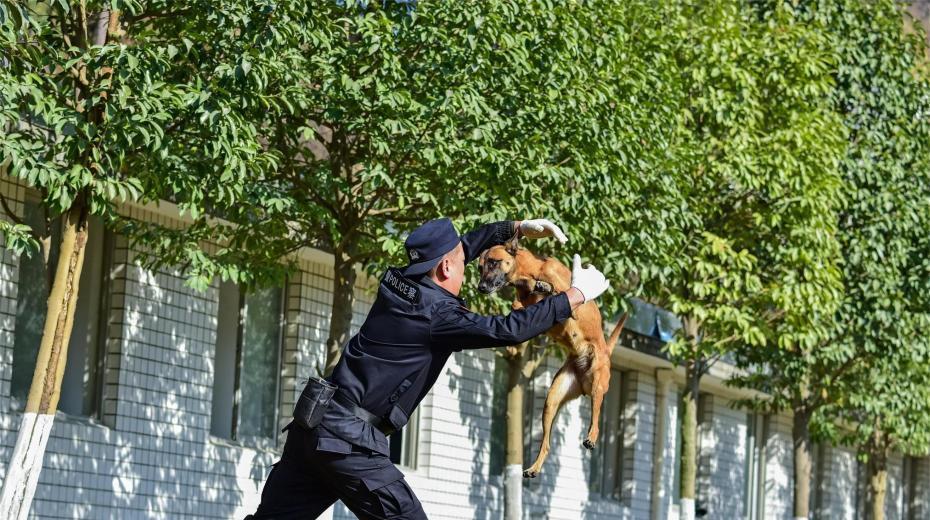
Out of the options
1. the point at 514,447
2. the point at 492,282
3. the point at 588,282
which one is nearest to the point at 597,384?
the point at 492,282

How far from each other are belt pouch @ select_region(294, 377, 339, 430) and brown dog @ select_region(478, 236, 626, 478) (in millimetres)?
985

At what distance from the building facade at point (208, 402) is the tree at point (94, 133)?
3.29 m

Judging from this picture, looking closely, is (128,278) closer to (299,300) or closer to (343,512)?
(299,300)

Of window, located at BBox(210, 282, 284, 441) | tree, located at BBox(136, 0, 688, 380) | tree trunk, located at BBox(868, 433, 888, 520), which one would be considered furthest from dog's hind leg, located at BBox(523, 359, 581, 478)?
tree trunk, located at BBox(868, 433, 888, 520)

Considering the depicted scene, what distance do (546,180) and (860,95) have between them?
39.7 ft

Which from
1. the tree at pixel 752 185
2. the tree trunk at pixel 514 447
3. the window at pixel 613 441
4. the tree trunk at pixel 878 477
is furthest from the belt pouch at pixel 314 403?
the tree trunk at pixel 878 477

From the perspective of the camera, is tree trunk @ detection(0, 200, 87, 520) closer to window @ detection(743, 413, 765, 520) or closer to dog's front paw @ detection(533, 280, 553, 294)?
dog's front paw @ detection(533, 280, 553, 294)

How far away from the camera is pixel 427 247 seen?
777 centimetres

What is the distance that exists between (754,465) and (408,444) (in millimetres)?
15808

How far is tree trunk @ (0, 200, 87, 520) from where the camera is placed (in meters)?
11.4

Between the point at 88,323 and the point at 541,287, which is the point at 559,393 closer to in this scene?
the point at 541,287

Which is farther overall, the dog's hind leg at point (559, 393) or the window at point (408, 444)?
the window at point (408, 444)

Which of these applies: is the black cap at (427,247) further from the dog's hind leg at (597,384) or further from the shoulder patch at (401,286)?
the dog's hind leg at (597,384)

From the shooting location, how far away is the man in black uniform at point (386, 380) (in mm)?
7598
